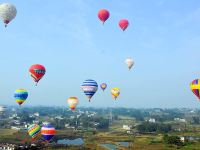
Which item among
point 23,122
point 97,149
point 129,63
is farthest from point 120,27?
point 23,122

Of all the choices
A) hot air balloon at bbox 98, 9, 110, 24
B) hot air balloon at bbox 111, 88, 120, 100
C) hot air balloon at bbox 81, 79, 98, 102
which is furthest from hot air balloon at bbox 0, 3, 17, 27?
hot air balloon at bbox 111, 88, 120, 100

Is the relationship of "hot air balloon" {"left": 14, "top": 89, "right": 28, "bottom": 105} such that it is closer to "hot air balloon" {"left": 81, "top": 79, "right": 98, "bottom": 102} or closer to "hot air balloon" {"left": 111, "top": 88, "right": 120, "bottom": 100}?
"hot air balloon" {"left": 81, "top": 79, "right": 98, "bottom": 102}

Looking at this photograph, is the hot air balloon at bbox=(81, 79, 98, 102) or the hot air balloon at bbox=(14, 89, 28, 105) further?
the hot air balloon at bbox=(14, 89, 28, 105)

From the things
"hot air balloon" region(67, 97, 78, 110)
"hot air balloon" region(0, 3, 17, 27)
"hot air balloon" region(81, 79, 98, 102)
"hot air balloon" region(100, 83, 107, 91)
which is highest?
"hot air balloon" region(0, 3, 17, 27)

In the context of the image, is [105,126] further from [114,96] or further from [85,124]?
[114,96]

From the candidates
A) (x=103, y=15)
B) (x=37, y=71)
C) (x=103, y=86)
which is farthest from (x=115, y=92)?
(x=37, y=71)
